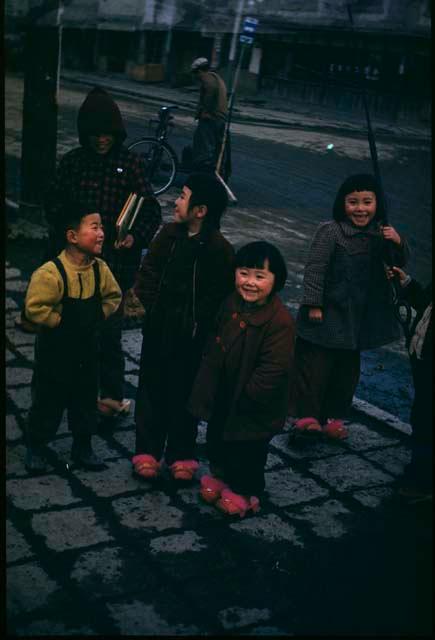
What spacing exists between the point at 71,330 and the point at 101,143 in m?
1.37

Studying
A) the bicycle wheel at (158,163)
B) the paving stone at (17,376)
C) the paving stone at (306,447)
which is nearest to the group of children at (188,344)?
the paving stone at (306,447)

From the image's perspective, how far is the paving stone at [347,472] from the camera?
5.41 meters

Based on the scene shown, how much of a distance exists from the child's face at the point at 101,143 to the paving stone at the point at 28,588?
2.66 meters

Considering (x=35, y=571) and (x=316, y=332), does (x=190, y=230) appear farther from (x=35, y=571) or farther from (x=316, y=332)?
(x=35, y=571)

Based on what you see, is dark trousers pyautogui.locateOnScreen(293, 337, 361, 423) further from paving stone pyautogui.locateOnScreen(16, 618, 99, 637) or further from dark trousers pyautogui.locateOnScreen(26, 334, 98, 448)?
paving stone pyautogui.locateOnScreen(16, 618, 99, 637)

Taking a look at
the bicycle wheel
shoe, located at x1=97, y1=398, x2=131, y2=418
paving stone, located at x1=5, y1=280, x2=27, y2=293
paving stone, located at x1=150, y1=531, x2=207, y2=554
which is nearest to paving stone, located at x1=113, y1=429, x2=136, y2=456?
shoe, located at x1=97, y1=398, x2=131, y2=418

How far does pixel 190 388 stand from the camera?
17.0 feet

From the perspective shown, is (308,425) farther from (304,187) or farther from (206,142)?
(304,187)

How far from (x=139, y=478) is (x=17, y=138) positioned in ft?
40.8

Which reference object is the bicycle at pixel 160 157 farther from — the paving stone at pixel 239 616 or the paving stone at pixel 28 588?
the paving stone at pixel 239 616

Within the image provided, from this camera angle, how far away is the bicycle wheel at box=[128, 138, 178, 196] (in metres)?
13.2

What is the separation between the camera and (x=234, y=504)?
15.9 feet

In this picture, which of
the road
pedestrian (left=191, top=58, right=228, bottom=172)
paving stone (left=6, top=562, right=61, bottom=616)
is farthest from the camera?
pedestrian (left=191, top=58, right=228, bottom=172)

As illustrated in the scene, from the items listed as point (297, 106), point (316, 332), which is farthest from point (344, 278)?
point (297, 106)
